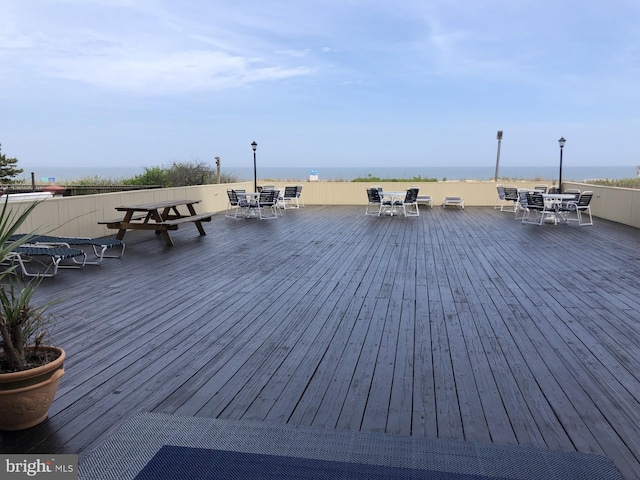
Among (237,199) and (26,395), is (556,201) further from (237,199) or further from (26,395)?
(26,395)

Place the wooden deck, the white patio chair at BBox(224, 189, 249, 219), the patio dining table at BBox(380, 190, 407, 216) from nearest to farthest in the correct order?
the wooden deck < the white patio chair at BBox(224, 189, 249, 219) < the patio dining table at BBox(380, 190, 407, 216)

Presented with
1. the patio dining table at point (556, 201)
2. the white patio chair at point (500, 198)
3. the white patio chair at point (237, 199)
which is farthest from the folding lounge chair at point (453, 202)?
the white patio chair at point (237, 199)

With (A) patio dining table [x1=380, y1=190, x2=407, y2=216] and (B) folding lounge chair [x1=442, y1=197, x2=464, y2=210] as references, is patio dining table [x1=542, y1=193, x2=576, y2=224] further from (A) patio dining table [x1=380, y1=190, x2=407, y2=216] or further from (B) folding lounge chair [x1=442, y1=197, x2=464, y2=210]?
(A) patio dining table [x1=380, y1=190, x2=407, y2=216]

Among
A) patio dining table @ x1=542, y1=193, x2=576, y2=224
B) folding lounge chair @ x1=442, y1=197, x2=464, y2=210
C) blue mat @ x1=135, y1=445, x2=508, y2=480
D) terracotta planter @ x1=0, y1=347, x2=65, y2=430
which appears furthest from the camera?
folding lounge chair @ x1=442, y1=197, x2=464, y2=210

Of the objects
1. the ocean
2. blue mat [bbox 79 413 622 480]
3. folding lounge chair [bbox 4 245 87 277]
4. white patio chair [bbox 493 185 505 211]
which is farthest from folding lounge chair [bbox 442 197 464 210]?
blue mat [bbox 79 413 622 480]

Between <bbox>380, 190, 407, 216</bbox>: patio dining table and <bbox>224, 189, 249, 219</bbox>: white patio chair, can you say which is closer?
<bbox>224, 189, 249, 219</bbox>: white patio chair

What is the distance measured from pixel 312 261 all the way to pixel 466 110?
28939mm

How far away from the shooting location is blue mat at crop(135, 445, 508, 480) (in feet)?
5.76

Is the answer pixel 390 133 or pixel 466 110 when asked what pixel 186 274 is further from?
pixel 390 133

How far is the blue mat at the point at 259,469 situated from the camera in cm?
176

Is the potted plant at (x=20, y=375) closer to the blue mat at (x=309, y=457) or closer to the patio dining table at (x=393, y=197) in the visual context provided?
the blue mat at (x=309, y=457)

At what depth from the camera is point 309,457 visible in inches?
73.4

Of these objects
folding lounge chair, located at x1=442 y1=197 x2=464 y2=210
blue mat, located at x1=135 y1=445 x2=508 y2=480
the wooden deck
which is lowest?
blue mat, located at x1=135 y1=445 x2=508 y2=480

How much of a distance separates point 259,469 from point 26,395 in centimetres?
103
